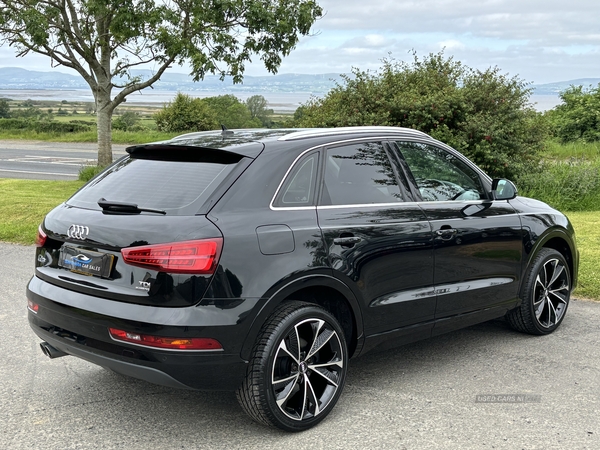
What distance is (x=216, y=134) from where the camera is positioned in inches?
185

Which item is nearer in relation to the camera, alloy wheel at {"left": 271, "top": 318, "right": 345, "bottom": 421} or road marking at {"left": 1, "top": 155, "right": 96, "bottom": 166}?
alloy wheel at {"left": 271, "top": 318, "right": 345, "bottom": 421}

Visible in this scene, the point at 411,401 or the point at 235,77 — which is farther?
the point at 235,77

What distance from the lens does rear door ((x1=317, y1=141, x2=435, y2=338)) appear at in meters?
4.17

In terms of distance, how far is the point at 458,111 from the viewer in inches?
521

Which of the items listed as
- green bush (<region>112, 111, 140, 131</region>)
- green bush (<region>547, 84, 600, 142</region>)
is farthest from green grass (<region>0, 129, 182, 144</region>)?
green bush (<region>547, 84, 600, 142</region>)

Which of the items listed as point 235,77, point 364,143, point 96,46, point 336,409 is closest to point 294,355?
point 336,409

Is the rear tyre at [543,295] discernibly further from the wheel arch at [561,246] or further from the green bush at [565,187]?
the green bush at [565,187]

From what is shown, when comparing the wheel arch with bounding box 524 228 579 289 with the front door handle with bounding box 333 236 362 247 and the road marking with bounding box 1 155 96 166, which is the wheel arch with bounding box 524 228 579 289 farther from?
the road marking with bounding box 1 155 96 166

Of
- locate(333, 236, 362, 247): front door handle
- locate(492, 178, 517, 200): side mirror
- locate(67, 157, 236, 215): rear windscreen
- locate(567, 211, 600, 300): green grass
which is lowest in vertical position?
locate(567, 211, 600, 300): green grass

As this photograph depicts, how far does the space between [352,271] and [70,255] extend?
1653 mm

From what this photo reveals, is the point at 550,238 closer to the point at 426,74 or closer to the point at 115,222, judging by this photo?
the point at 115,222

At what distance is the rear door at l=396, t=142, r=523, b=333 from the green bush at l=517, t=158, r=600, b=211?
792 cm

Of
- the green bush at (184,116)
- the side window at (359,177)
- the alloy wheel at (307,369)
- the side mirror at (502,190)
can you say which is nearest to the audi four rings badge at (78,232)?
the alloy wheel at (307,369)

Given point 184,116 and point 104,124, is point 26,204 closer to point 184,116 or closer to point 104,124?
point 104,124
